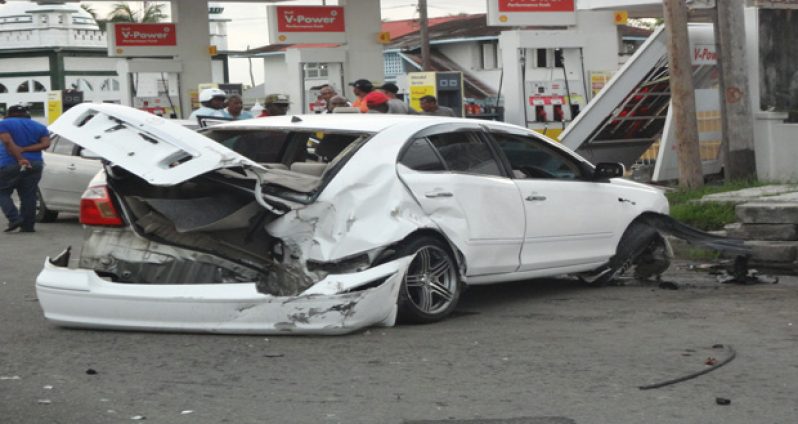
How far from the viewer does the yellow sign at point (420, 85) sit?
27.1m

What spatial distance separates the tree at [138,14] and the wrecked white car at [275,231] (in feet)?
220

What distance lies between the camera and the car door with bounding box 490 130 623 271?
31.6 feet

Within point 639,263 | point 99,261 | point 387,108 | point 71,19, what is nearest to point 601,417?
point 99,261

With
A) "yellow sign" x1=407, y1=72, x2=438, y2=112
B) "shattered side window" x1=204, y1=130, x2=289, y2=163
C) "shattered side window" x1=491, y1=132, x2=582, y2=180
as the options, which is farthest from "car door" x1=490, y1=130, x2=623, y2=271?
"yellow sign" x1=407, y1=72, x2=438, y2=112

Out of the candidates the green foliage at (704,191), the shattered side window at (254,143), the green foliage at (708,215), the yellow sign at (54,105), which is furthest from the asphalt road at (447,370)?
the yellow sign at (54,105)

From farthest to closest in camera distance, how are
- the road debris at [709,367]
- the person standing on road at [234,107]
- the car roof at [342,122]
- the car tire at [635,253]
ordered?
the person standing on road at [234,107], the car tire at [635,253], the car roof at [342,122], the road debris at [709,367]

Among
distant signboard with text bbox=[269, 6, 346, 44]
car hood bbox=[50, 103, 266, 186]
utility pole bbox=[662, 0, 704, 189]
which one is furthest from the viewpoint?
distant signboard with text bbox=[269, 6, 346, 44]

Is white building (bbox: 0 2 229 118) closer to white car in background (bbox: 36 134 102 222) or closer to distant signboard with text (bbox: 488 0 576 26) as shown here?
distant signboard with text (bbox: 488 0 576 26)

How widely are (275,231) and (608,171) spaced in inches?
122

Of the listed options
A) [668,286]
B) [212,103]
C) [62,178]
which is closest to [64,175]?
[62,178]

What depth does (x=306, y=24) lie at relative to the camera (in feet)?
91.6

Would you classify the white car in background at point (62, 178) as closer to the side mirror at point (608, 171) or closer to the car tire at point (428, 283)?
the side mirror at point (608, 171)

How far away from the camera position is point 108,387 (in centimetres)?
675

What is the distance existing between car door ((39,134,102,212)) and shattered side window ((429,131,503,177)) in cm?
844
